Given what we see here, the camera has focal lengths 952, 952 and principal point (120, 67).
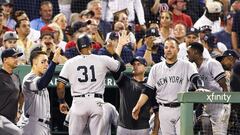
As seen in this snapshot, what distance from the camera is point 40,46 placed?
13344mm

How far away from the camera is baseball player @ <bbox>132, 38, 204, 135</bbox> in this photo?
39.3 ft

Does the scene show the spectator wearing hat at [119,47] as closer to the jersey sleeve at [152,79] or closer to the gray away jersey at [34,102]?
the jersey sleeve at [152,79]

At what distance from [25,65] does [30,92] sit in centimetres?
116

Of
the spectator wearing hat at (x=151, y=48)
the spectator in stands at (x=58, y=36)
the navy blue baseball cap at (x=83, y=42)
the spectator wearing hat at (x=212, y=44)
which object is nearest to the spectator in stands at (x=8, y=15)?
the spectator in stands at (x=58, y=36)

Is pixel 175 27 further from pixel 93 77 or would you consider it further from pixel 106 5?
pixel 93 77

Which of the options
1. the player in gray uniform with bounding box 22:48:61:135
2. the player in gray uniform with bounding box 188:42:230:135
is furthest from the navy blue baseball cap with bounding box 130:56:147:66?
the player in gray uniform with bounding box 22:48:61:135

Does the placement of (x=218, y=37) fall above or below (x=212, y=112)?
above

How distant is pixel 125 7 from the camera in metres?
15.0

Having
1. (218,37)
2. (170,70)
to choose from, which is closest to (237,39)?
(218,37)

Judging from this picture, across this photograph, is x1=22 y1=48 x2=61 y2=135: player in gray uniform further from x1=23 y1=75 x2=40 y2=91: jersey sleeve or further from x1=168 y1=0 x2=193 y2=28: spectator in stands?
x1=168 y1=0 x2=193 y2=28: spectator in stands

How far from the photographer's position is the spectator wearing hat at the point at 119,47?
42.0 feet

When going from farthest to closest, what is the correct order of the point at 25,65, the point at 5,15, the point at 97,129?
1. the point at 5,15
2. the point at 25,65
3. the point at 97,129

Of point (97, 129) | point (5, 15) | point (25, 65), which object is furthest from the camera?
point (5, 15)

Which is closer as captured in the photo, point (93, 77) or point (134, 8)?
point (93, 77)
